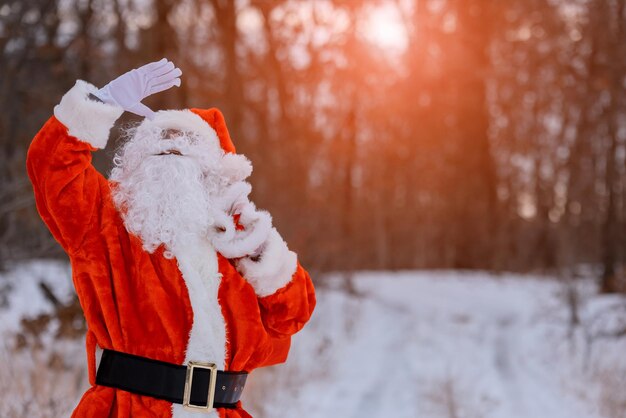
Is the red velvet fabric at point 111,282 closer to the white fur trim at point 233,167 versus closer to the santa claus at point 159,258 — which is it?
the santa claus at point 159,258

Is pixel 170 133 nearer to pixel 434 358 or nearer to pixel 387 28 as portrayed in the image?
pixel 434 358

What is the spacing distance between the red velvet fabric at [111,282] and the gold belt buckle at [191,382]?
56mm

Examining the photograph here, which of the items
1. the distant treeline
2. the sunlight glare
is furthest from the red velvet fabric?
the sunlight glare

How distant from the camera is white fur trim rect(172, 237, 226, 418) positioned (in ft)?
8.03

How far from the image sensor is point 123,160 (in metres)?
2.69

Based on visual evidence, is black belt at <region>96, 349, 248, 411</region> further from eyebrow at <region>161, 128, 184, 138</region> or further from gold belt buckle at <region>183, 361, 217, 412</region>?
eyebrow at <region>161, 128, 184, 138</region>

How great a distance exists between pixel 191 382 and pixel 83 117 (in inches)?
36.3

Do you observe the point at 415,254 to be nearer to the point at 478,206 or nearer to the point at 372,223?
the point at 372,223

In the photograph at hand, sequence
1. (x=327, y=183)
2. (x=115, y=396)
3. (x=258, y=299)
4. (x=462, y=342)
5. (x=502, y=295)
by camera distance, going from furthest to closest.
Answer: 1. (x=327, y=183)
2. (x=502, y=295)
3. (x=462, y=342)
4. (x=258, y=299)
5. (x=115, y=396)

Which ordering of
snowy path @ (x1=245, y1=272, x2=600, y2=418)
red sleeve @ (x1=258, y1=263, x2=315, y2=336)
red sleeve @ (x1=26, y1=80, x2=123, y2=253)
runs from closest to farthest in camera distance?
red sleeve @ (x1=26, y1=80, x2=123, y2=253)
red sleeve @ (x1=258, y1=263, x2=315, y2=336)
snowy path @ (x1=245, y1=272, x2=600, y2=418)

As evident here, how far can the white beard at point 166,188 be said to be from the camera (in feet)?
8.16

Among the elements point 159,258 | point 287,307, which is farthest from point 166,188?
point 287,307

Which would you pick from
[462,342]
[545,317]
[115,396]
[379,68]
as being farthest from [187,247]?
[379,68]

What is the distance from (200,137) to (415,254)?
32.5 metres
